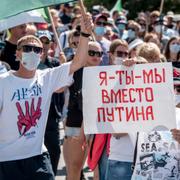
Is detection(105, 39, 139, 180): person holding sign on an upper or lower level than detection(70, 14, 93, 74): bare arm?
lower

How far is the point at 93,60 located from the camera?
23.4 feet

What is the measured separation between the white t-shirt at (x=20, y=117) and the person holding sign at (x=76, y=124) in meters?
1.67

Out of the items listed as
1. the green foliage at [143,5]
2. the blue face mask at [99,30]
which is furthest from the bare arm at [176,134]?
the green foliage at [143,5]

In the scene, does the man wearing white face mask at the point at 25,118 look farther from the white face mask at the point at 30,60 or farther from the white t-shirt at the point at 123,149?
the white t-shirt at the point at 123,149

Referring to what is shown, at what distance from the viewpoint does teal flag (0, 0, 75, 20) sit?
5.39 meters

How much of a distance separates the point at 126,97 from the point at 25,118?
73cm

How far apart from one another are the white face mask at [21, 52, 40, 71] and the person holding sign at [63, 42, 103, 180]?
1.71m

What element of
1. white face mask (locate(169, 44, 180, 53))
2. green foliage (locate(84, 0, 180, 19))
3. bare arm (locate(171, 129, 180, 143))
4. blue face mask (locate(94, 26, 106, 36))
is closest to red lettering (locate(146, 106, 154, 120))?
bare arm (locate(171, 129, 180, 143))

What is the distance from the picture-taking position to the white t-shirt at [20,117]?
200 inches

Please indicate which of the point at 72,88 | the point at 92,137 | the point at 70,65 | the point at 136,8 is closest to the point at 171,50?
the point at 72,88

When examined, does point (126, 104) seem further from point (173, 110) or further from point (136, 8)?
point (136, 8)

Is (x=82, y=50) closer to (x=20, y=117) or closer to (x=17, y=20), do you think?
(x=20, y=117)

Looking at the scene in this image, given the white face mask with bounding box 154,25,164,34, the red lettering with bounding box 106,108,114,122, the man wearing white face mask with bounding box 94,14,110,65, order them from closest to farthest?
the red lettering with bounding box 106,108,114,122 < the man wearing white face mask with bounding box 94,14,110,65 < the white face mask with bounding box 154,25,164,34

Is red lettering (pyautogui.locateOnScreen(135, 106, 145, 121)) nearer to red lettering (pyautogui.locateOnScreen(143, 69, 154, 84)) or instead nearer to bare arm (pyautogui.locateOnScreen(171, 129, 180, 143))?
red lettering (pyautogui.locateOnScreen(143, 69, 154, 84))
